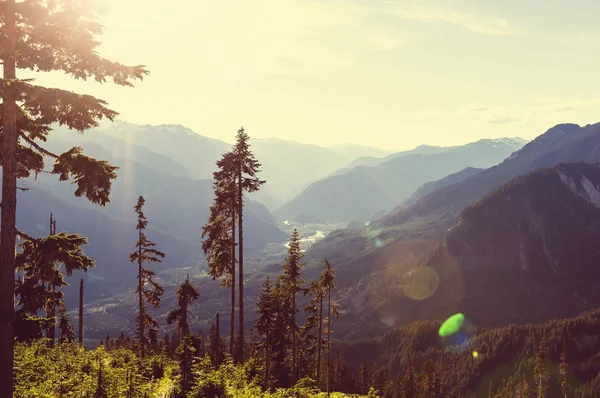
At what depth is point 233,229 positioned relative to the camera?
37.2 meters

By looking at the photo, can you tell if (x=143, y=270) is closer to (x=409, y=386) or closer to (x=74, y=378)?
(x=74, y=378)

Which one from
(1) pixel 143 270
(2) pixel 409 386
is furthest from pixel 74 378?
(2) pixel 409 386

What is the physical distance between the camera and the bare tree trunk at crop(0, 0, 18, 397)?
1398cm

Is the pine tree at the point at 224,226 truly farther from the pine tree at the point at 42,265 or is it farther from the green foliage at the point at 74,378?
the pine tree at the point at 42,265

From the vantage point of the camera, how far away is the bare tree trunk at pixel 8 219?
14.0 metres

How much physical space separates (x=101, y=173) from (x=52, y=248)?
2.77 metres

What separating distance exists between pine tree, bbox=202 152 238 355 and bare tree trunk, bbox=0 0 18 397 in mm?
20355

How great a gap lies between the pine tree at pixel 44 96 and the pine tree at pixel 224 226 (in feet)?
65.2

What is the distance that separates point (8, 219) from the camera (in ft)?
48.3

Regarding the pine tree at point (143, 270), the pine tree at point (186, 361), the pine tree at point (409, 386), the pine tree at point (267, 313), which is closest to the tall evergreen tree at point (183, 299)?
the pine tree at point (143, 270)

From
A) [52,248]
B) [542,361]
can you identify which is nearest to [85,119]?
[52,248]

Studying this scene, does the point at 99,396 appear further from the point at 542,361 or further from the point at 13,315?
the point at 542,361

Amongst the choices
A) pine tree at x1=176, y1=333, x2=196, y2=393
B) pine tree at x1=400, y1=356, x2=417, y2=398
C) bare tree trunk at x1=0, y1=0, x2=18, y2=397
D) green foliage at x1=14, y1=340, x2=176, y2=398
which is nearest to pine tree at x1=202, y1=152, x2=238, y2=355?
pine tree at x1=176, y1=333, x2=196, y2=393

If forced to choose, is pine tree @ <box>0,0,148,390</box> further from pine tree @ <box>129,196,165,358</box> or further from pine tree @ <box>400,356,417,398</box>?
pine tree @ <box>400,356,417,398</box>
